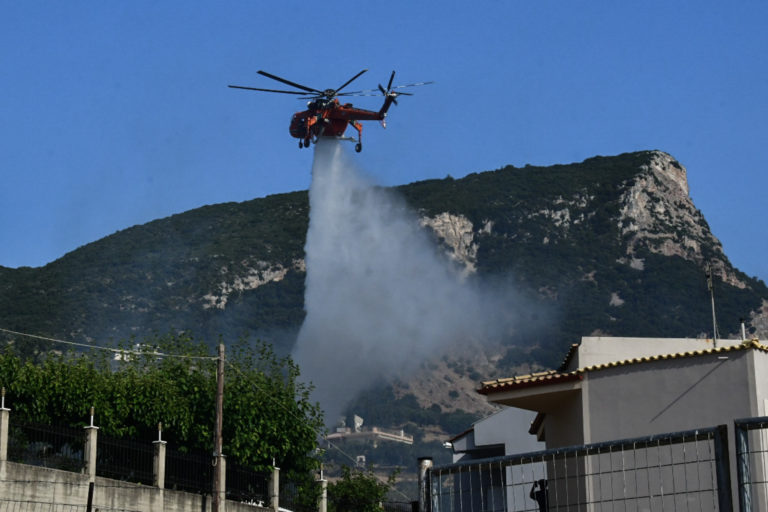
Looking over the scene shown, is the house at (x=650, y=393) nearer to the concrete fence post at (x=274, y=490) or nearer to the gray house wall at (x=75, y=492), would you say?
the gray house wall at (x=75, y=492)

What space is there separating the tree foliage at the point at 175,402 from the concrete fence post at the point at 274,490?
10.8 ft

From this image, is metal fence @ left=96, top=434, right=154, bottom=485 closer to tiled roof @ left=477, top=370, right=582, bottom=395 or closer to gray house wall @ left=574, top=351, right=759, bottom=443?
tiled roof @ left=477, top=370, right=582, bottom=395

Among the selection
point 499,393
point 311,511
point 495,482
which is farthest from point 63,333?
point 495,482

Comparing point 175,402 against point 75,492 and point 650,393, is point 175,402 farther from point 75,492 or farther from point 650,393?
point 650,393

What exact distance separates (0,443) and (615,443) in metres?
24.4

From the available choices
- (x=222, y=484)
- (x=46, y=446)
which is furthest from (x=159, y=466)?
(x=46, y=446)

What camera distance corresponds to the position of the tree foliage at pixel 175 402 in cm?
4750

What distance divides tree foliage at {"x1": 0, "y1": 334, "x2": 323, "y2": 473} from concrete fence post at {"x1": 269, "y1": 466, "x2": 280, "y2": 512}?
3.29 m

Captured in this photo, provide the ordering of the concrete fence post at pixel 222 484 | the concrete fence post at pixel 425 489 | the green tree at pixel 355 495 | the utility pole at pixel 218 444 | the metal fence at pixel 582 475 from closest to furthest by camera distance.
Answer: the metal fence at pixel 582 475 < the concrete fence post at pixel 425 489 < the utility pole at pixel 218 444 < the concrete fence post at pixel 222 484 < the green tree at pixel 355 495

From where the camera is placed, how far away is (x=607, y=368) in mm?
30406

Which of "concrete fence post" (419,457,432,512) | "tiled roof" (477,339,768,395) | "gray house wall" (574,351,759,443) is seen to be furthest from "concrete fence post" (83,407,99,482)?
"concrete fence post" (419,457,432,512)

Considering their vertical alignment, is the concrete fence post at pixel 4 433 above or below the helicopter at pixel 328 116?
below

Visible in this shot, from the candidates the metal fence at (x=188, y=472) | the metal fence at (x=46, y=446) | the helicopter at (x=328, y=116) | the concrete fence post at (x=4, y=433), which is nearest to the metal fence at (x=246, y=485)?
the metal fence at (x=188, y=472)

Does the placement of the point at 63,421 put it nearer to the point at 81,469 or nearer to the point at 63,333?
the point at 81,469
